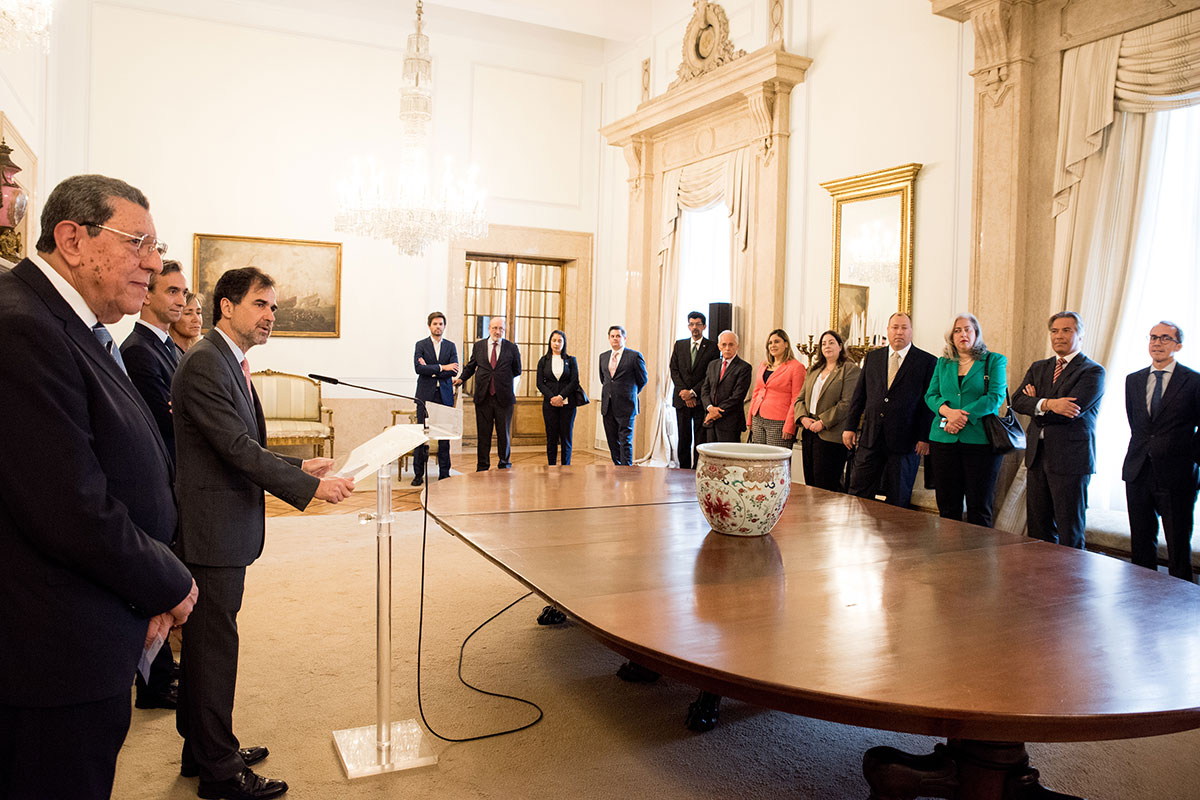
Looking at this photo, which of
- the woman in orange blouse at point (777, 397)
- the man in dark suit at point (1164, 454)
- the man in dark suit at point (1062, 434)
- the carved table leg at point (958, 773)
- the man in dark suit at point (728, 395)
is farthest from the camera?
the man in dark suit at point (728, 395)

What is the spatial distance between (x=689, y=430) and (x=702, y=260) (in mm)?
2017

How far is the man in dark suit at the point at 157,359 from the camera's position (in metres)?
2.87

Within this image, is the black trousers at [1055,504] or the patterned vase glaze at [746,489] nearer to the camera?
Answer: the patterned vase glaze at [746,489]

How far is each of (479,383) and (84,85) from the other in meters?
4.70

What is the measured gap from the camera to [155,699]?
2926 millimetres

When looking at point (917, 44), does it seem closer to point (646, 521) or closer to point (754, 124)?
point (754, 124)

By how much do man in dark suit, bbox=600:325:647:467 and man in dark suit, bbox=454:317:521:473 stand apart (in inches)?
36.0

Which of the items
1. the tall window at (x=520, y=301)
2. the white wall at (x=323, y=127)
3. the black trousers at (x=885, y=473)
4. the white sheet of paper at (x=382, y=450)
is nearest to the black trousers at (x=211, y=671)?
the white sheet of paper at (x=382, y=450)

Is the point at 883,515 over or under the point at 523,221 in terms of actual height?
under

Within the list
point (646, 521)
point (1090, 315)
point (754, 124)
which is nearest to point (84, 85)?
point (754, 124)

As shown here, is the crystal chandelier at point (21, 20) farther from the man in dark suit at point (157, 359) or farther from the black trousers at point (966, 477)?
the black trousers at point (966, 477)

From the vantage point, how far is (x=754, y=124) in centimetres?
755

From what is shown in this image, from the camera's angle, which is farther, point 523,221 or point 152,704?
point 523,221

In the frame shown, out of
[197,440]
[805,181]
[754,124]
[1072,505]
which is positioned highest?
[754,124]
